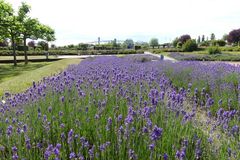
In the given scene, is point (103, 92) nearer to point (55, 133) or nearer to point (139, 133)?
point (55, 133)

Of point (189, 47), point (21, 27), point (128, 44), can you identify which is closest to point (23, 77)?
point (21, 27)

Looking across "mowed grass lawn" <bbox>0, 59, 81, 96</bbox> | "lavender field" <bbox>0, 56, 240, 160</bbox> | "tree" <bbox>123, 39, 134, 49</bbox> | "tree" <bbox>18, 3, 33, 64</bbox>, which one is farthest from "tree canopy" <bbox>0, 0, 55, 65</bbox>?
"tree" <bbox>123, 39, 134, 49</bbox>

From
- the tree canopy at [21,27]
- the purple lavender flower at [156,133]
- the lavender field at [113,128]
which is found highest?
the tree canopy at [21,27]

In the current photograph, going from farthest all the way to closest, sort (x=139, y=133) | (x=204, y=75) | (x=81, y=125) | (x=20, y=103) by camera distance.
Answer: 1. (x=204, y=75)
2. (x=20, y=103)
3. (x=81, y=125)
4. (x=139, y=133)

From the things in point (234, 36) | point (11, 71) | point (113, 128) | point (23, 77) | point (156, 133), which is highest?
point (234, 36)

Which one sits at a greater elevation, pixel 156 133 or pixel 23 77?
pixel 156 133

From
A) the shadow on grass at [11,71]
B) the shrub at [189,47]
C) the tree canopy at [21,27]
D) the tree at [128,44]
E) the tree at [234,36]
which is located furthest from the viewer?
the tree at [234,36]

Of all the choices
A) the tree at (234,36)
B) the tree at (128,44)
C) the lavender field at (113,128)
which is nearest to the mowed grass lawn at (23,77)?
the lavender field at (113,128)

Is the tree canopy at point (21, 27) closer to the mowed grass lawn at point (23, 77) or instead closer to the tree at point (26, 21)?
the tree at point (26, 21)

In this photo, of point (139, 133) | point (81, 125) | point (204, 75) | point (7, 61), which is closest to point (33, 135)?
point (81, 125)

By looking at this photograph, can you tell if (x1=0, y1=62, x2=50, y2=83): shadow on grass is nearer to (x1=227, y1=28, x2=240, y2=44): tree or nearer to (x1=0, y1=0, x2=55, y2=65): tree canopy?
(x1=0, y1=0, x2=55, y2=65): tree canopy

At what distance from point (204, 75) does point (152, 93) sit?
14.7 ft

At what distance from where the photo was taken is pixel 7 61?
2861 cm

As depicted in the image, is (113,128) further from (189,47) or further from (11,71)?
(189,47)
